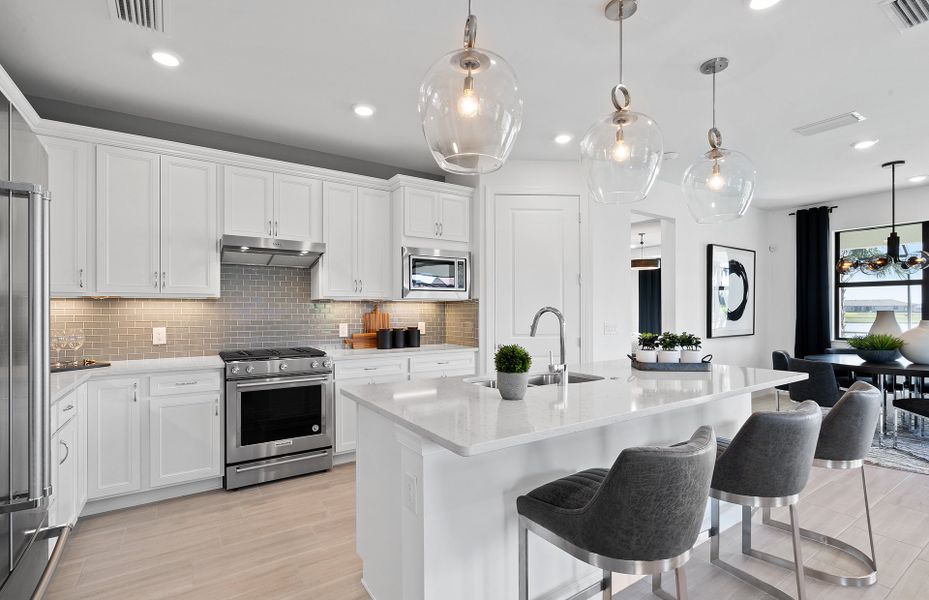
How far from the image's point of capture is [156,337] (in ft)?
11.8

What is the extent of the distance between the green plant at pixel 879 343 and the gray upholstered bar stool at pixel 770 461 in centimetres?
337

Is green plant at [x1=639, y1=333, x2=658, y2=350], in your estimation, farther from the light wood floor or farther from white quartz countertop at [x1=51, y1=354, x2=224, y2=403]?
white quartz countertop at [x1=51, y1=354, x2=224, y2=403]

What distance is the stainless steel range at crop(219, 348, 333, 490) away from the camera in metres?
3.41

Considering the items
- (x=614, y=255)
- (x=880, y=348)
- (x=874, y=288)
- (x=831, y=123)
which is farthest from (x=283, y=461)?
(x=874, y=288)

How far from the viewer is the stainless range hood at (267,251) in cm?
356

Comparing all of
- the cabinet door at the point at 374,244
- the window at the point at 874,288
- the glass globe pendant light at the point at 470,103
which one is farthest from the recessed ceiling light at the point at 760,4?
the window at the point at 874,288

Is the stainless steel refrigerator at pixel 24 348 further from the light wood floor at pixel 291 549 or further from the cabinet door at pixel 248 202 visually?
the cabinet door at pixel 248 202

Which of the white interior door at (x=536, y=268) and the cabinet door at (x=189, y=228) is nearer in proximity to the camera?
the cabinet door at (x=189, y=228)

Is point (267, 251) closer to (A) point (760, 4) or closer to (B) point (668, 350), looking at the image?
(B) point (668, 350)

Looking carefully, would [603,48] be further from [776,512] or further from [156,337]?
[156,337]

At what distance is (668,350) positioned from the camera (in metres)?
2.84

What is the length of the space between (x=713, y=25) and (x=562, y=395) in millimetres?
2012

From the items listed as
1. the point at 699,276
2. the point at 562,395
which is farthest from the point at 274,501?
the point at 699,276

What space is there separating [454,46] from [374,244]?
2.04 meters
